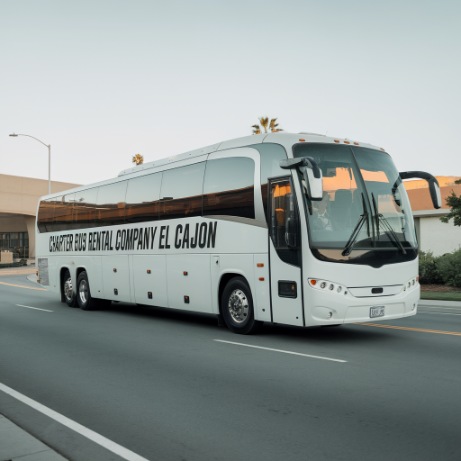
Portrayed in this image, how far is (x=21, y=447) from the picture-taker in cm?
520

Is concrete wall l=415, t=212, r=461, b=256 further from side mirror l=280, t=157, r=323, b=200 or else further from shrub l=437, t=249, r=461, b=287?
side mirror l=280, t=157, r=323, b=200

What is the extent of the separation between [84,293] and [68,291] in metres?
1.21

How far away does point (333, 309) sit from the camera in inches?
396

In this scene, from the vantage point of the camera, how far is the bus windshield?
10.3 m

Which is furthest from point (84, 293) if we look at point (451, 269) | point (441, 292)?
point (451, 269)

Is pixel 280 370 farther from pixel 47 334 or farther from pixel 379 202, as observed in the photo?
pixel 47 334

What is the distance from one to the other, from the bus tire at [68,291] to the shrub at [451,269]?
1678 centimetres

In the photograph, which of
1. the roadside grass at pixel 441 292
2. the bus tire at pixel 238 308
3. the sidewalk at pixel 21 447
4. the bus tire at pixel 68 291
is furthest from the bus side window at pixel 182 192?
the roadside grass at pixel 441 292

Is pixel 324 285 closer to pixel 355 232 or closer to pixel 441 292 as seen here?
pixel 355 232

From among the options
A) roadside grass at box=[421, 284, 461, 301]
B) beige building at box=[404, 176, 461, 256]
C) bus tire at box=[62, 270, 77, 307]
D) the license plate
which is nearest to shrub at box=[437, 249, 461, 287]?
roadside grass at box=[421, 284, 461, 301]

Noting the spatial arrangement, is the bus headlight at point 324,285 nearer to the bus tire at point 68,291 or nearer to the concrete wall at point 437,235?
the bus tire at point 68,291

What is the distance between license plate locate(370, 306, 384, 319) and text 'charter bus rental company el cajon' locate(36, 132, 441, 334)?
17mm

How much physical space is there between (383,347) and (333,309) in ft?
3.44

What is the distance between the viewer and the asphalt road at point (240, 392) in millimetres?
5254
